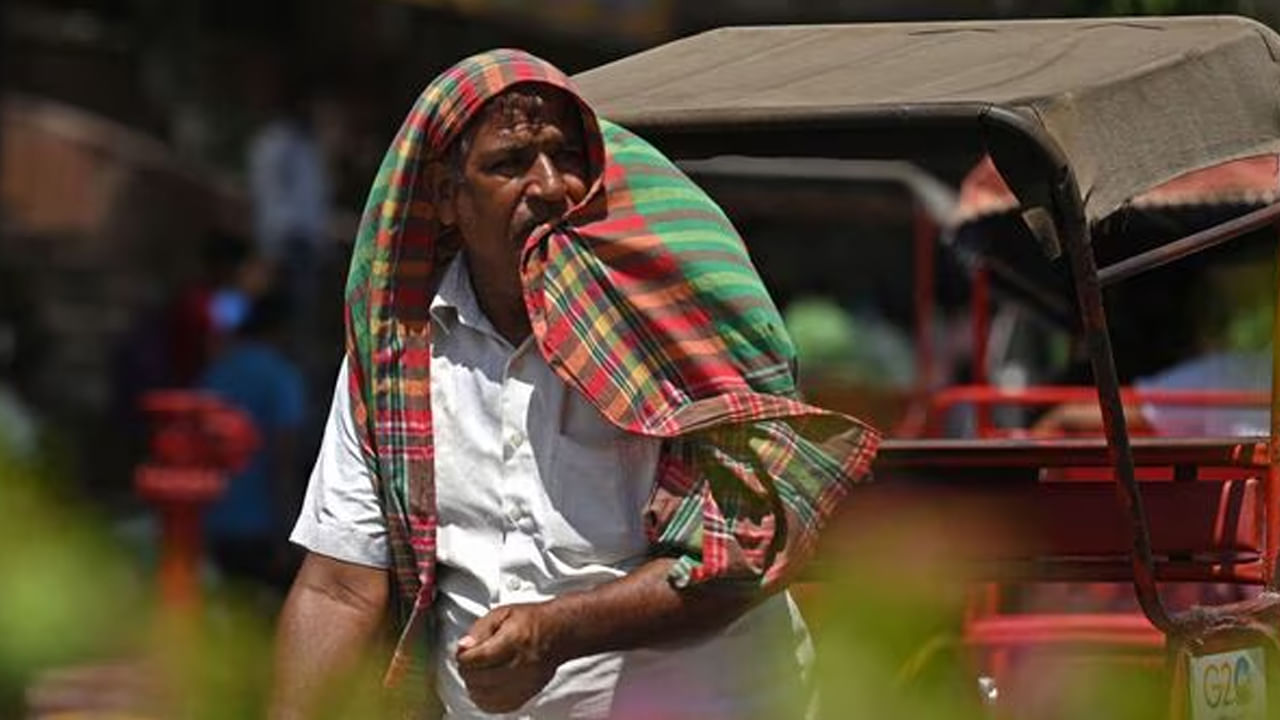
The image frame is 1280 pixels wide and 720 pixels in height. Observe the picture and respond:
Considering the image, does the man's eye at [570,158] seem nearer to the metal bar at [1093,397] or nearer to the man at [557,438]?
the man at [557,438]

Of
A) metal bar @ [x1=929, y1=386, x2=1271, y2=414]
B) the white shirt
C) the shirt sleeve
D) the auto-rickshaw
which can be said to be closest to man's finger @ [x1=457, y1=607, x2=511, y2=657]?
the white shirt

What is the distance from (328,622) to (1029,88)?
1.23 m

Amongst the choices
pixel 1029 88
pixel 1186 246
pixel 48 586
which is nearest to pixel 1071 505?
pixel 1186 246

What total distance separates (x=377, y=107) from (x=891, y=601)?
14.2 metres

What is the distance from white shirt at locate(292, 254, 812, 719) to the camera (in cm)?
388

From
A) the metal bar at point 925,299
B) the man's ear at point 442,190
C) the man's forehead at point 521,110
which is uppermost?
the man's forehead at point 521,110

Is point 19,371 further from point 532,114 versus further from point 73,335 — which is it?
point 532,114

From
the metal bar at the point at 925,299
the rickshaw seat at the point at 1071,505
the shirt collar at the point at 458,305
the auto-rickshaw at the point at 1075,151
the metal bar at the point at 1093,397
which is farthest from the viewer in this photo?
the metal bar at the point at 925,299

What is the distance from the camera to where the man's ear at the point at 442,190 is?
392cm

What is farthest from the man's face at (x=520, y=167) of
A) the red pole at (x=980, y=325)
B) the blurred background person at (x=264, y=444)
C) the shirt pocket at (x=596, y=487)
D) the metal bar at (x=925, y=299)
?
the blurred background person at (x=264, y=444)

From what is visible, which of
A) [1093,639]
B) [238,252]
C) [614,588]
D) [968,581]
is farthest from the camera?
[238,252]

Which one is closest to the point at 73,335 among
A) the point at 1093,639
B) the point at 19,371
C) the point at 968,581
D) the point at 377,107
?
the point at 377,107

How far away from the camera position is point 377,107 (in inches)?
722

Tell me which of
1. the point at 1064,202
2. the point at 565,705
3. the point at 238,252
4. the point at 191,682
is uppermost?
the point at 1064,202
